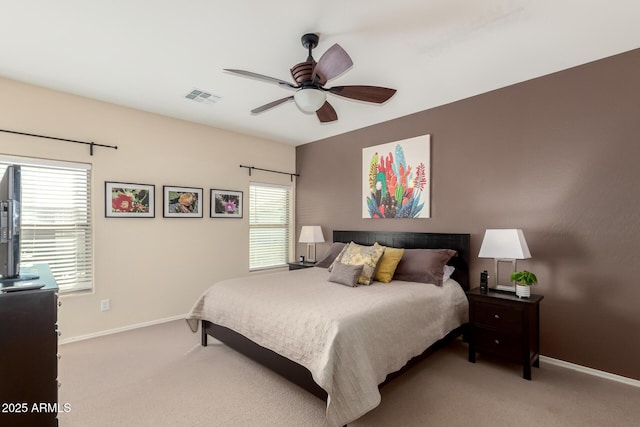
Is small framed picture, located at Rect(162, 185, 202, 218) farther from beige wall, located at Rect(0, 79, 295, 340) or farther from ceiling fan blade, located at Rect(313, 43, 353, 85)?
ceiling fan blade, located at Rect(313, 43, 353, 85)

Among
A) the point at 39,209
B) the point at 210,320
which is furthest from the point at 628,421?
the point at 39,209

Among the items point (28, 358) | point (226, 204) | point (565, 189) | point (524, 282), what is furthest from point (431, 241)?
point (28, 358)

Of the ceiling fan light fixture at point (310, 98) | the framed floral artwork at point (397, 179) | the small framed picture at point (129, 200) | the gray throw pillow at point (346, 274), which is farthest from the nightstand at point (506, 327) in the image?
the small framed picture at point (129, 200)

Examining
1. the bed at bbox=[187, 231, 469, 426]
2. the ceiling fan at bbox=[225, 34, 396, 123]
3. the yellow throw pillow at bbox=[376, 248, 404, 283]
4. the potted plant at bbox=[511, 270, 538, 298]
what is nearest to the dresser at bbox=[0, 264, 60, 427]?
the bed at bbox=[187, 231, 469, 426]

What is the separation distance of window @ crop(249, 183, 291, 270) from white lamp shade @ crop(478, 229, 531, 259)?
3.37 metres

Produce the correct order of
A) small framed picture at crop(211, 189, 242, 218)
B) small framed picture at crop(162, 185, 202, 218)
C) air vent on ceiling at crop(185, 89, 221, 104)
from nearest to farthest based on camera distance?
air vent on ceiling at crop(185, 89, 221, 104)
small framed picture at crop(162, 185, 202, 218)
small framed picture at crop(211, 189, 242, 218)

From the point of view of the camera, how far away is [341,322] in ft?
6.56

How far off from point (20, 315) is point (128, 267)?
7.44 ft

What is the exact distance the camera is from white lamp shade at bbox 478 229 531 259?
2695mm

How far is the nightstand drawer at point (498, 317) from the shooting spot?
2.60 metres

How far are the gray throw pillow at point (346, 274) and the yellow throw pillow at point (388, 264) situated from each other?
0.29 metres

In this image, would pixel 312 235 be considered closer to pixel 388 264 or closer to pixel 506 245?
pixel 388 264

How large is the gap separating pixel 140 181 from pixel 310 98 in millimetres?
2683

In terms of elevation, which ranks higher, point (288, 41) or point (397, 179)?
point (288, 41)
